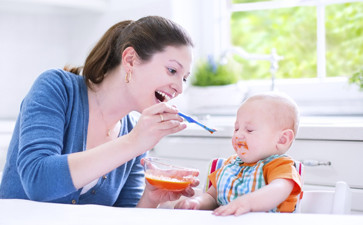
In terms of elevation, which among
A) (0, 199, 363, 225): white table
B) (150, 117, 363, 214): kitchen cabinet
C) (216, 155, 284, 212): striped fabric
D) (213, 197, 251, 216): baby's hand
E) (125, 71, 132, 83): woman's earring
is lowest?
(150, 117, 363, 214): kitchen cabinet

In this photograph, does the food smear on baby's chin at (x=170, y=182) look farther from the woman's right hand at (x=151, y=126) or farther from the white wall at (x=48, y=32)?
the white wall at (x=48, y=32)

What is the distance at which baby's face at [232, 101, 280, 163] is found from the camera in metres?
1.29

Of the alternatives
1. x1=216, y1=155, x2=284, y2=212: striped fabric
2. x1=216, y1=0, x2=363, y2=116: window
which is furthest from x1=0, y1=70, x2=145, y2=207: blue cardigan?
x1=216, y1=0, x2=363, y2=116: window

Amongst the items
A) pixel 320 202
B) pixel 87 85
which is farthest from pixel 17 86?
pixel 320 202

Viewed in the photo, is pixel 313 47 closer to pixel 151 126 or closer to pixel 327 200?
pixel 327 200

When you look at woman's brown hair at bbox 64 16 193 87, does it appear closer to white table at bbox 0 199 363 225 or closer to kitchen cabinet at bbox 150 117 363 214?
kitchen cabinet at bbox 150 117 363 214

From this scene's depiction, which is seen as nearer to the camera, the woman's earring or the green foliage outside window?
the woman's earring

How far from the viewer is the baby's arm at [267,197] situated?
40.2 inches

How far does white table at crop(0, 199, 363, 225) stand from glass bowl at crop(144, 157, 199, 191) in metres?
0.38

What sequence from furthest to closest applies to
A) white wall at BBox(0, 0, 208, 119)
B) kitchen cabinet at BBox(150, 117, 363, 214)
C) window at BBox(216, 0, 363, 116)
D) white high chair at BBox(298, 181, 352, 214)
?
white wall at BBox(0, 0, 208, 119) < window at BBox(216, 0, 363, 116) < kitchen cabinet at BBox(150, 117, 363, 214) < white high chair at BBox(298, 181, 352, 214)

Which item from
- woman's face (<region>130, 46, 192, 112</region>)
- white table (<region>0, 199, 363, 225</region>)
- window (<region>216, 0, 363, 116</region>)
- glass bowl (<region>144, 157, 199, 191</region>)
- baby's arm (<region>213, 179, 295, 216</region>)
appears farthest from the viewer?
window (<region>216, 0, 363, 116</region>)

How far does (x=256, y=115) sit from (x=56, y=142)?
1.81ft

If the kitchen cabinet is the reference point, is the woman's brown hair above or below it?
above

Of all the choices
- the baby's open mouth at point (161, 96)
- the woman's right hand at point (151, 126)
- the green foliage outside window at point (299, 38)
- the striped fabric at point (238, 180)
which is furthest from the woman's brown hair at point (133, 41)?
the green foliage outside window at point (299, 38)
